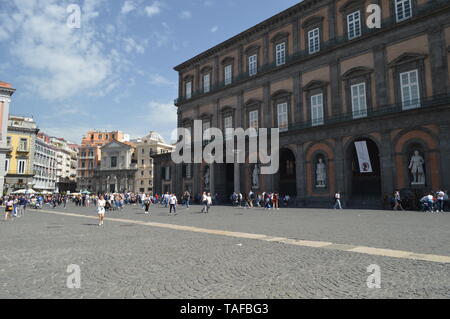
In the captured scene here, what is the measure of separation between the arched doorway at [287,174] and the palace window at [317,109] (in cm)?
484

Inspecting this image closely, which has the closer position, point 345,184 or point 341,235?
point 341,235

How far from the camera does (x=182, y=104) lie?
46719mm

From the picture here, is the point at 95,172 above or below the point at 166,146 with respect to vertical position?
below

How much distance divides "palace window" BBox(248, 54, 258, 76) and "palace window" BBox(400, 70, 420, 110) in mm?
16017

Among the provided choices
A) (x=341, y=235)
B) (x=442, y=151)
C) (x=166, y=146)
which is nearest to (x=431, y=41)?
(x=442, y=151)

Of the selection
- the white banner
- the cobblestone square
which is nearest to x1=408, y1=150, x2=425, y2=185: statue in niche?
the white banner

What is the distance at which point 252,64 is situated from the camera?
3772cm

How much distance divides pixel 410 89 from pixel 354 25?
7949 mm

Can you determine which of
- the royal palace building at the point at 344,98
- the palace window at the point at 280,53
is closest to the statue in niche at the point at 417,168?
the royal palace building at the point at 344,98

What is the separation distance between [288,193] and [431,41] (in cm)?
1794

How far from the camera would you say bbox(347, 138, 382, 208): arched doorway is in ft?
87.0
